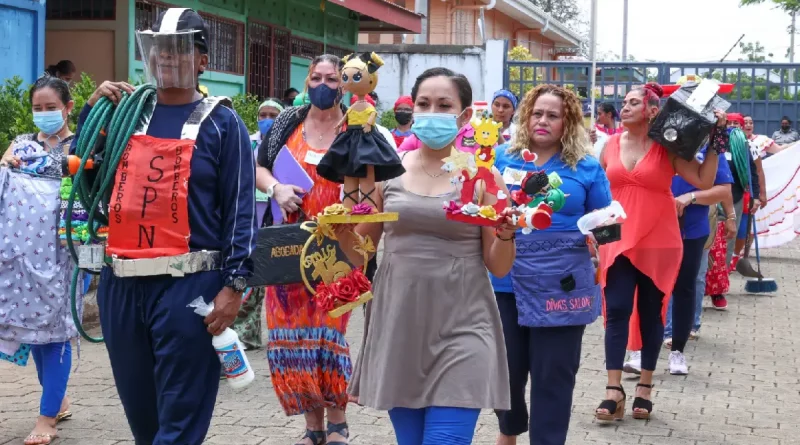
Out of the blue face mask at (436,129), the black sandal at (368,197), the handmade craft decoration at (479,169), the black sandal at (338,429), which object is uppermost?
the blue face mask at (436,129)

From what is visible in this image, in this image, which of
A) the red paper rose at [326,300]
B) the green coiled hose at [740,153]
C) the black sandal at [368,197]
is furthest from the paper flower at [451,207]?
the green coiled hose at [740,153]

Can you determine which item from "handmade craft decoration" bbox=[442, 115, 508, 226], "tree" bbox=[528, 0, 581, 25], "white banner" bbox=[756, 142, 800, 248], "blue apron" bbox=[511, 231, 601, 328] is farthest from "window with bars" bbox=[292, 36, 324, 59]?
"tree" bbox=[528, 0, 581, 25]

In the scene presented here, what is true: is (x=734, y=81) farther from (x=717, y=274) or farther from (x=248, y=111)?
(x=248, y=111)

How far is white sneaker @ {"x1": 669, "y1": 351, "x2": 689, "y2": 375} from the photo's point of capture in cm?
846

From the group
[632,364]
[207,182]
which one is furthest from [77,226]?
[632,364]

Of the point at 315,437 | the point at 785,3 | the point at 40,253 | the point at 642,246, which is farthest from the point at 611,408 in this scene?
the point at 785,3

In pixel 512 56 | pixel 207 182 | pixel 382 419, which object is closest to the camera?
pixel 207 182

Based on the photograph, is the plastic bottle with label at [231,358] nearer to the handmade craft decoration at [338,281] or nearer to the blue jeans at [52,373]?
the handmade craft decoration at [338,281]

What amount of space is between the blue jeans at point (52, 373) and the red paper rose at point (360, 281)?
2.68 m

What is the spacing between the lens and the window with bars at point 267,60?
52.8 feet

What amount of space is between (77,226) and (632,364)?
13.8 feet

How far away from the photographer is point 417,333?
176 inches

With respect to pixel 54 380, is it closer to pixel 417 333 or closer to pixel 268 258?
pixel 268 258

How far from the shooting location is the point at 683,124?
671 cm
